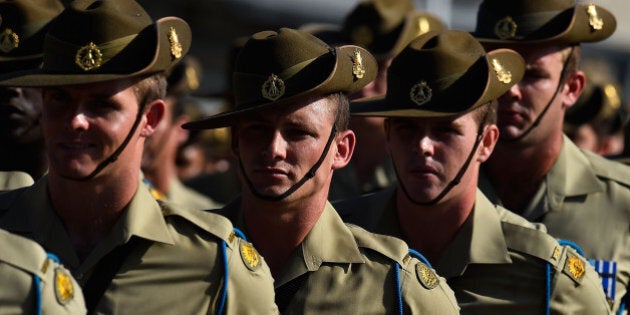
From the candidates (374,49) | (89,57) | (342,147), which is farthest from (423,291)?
(374,49)

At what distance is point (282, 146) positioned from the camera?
6922mm

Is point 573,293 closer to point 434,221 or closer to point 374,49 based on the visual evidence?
point 434,221

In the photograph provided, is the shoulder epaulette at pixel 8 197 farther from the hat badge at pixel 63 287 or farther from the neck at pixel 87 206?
the hat badge at pixel 63 287

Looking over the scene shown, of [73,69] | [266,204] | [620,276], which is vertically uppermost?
[73,69]

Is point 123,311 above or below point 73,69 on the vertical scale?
below

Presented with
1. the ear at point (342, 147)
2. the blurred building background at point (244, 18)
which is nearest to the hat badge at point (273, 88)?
the ear at point (342, 147)

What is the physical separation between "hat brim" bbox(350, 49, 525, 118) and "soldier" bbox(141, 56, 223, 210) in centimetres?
341

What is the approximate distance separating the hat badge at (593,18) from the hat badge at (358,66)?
2108 mm

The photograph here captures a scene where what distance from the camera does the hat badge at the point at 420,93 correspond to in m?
7.75

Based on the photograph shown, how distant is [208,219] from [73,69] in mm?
747

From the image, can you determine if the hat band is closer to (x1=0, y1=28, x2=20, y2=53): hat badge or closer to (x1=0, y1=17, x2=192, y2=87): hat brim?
(x1=0, y1=17, x2=192, y2=87): hat brim

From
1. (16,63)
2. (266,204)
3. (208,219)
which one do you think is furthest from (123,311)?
(16,63)

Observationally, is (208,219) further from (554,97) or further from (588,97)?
(588,97)

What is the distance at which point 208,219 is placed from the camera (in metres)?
6.61
